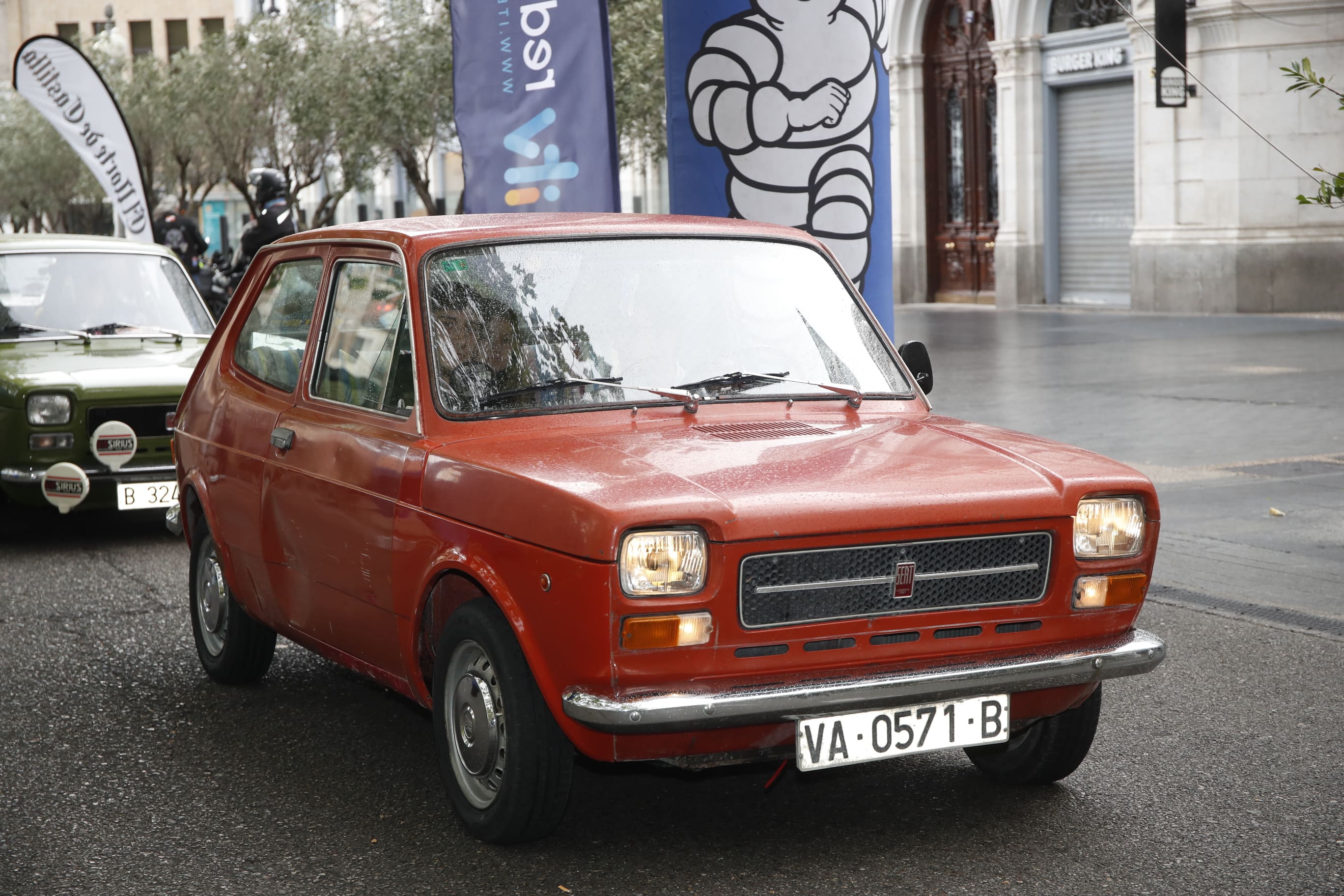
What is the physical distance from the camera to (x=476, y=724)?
425cm

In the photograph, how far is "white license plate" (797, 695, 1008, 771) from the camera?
3.92 meters

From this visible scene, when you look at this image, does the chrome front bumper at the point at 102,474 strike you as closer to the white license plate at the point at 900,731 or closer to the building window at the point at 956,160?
the white license plate at the point at 900,731

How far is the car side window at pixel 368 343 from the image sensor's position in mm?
4801

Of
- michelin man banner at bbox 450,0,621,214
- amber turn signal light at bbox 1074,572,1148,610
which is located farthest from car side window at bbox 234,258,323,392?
michelin man banner at bbox 450,0,621,214

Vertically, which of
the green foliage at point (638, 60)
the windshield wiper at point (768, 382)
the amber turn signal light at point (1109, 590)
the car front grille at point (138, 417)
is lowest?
the amber turn signal light at point (1109, 590)

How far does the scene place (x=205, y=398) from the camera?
6.02 m

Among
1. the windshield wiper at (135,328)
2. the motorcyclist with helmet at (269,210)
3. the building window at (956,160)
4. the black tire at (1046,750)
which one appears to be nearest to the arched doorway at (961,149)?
the building window at (956,160)

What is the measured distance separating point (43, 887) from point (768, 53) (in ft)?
21.8

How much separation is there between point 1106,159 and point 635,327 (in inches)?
951

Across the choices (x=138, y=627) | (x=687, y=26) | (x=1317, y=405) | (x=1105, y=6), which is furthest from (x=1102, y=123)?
(x=138, y=627)

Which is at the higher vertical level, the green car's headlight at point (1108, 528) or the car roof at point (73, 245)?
the car roof at point (73, 245)

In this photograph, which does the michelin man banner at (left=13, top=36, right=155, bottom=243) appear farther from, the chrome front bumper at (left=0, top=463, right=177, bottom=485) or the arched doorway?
the arched doorway

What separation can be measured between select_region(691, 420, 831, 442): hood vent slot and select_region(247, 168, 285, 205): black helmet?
11.0 m

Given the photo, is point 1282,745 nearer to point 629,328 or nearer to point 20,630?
point 629,328
